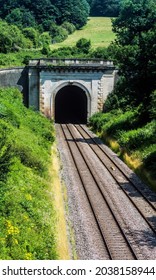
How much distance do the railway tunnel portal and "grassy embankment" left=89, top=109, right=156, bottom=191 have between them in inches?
112

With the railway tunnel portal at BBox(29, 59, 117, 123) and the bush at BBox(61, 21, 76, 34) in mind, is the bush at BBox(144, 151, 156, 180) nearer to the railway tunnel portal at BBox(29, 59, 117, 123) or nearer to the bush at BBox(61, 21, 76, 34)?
the railway tunnel portal at BBox(29, 59, 117, 123)

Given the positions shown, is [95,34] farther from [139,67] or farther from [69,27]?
[139,67]

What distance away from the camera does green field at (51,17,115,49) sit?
3617 inches

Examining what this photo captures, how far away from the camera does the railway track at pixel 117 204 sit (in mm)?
19453

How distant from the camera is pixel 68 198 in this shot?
82.7 ft

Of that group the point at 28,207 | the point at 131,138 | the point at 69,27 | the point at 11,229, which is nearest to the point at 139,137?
the point at 131,138

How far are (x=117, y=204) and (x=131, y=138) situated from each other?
45.0 ft

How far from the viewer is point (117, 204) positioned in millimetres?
24594

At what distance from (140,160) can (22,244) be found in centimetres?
1828

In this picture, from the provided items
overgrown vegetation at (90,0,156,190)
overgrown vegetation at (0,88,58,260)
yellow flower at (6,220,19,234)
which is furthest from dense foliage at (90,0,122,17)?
yellow flower at (6,220,19,234)

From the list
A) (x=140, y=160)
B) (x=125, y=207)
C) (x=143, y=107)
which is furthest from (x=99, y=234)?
(x=143, y=107)

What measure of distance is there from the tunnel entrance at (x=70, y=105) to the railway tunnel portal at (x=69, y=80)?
4.22 m

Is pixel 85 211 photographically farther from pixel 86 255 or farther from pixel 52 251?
pixel 52 251

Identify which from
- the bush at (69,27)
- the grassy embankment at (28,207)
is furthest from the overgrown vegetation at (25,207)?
the bush at (69,27)
